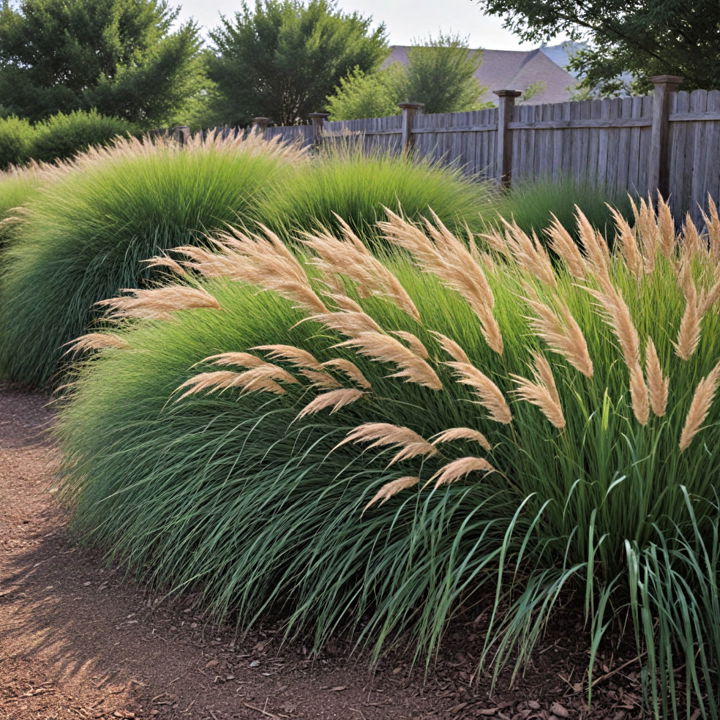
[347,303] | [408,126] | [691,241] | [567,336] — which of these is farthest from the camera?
[408,126]

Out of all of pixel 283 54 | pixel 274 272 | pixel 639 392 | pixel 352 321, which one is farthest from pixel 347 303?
pixel 283 54

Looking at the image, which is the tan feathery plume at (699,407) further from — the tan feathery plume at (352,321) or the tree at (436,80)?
the tree at (436,80)

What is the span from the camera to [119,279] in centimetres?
634

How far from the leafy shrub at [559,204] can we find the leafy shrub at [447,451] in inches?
160

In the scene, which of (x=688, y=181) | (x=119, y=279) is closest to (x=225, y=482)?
(x=119, y=279)

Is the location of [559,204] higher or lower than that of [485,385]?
higher

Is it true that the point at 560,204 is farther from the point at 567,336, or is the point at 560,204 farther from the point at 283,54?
the point at 283,54

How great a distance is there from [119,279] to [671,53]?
1764 cm

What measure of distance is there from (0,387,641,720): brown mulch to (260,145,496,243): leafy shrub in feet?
11.2

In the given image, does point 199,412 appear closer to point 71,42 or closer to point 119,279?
point 119,279

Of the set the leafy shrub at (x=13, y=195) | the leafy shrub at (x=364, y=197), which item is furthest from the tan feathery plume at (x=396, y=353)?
the leafy shrub at (x=13, y=195)

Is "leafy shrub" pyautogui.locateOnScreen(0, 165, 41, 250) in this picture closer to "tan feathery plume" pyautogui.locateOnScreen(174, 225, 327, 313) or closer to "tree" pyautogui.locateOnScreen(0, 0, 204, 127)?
"tan feathery plume" pyautogui.locateOnScreen(174, 225, 327, 313)

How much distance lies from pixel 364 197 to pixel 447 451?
399cm

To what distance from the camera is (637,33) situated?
64.6 ft
